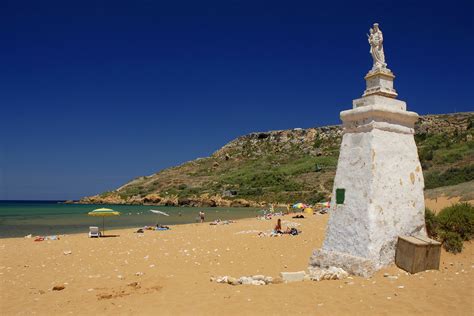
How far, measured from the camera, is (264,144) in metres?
109

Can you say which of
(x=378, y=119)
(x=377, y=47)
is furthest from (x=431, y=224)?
(x=377, y=47)

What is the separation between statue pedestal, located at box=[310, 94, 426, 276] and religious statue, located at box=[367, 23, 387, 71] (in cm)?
77

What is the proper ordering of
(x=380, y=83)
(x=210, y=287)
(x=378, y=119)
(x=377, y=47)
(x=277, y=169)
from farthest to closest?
(x=277, y=169), (x=377, y=47), (x=380, y=83), (x=378, y=119), (x=210, y=287)

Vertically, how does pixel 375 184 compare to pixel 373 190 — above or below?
above

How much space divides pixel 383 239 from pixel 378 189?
1.00 m

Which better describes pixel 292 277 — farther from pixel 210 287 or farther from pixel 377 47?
pixel 377 47

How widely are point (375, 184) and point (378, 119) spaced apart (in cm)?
138

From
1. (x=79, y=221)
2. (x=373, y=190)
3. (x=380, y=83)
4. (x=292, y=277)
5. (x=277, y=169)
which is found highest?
(x=277, y=169)

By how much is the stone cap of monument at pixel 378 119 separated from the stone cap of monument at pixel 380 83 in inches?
14.3

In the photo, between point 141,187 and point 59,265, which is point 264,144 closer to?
point 141,187

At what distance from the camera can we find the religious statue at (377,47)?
9.23m

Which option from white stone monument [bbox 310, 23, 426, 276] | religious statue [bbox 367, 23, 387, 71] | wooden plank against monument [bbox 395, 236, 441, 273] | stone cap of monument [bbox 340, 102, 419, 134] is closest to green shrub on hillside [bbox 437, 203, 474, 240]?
white stone monument [bbox 310, 23, 426, 276]

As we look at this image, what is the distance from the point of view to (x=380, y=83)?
29.3 feet

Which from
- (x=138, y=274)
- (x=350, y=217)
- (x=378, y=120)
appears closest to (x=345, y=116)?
(x=378, y=120)
